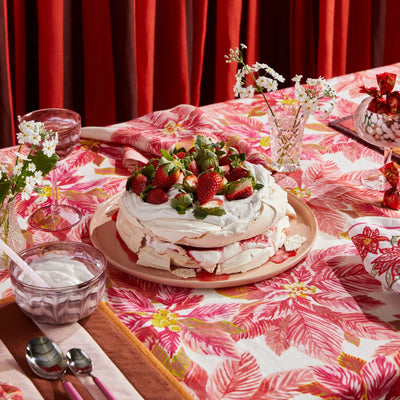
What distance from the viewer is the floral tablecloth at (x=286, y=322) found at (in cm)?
A: 84

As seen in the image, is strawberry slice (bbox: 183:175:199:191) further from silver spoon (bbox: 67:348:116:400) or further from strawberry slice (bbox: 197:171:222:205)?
silver spoon (bbox: 67:348:116:400)

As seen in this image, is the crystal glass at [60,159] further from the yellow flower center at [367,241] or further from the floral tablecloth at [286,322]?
the yellow flower center at [367,241]

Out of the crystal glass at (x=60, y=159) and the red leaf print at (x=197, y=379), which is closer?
the red leaf print at (x=197, y=379)

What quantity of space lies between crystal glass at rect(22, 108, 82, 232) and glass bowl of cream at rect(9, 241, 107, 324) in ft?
0.71

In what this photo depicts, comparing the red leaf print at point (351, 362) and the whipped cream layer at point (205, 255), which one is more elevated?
the whipped cream layer at point (205, 255)

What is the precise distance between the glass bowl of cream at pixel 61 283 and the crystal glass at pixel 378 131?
0.69 m

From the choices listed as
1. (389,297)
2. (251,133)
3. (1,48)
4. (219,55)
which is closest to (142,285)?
(389,297)

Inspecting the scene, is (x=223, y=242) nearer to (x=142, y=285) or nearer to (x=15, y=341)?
(x=142, y=285)

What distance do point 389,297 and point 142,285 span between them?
1.36 ft

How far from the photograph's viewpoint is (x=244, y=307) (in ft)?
3.24

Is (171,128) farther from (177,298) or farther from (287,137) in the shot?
(177,298)

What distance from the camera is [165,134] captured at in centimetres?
164

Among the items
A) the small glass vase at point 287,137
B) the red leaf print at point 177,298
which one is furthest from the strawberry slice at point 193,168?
the small glass vase at point 287,137

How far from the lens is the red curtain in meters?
2.45
